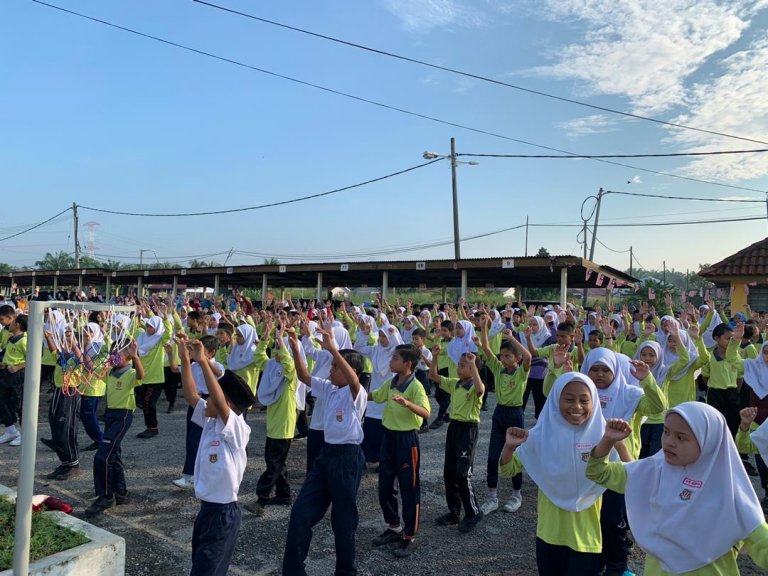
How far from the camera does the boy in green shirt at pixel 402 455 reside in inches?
173

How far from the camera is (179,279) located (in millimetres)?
26797

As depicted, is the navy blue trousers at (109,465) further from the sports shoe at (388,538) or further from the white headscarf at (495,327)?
the white headscarf at (495,327)

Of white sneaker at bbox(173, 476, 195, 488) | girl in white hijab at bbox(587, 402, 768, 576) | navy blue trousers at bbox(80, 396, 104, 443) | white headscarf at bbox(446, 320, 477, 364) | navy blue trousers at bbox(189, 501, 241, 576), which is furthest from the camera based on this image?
Answer: white headscarf at bbox(446, 320, 477, 364)

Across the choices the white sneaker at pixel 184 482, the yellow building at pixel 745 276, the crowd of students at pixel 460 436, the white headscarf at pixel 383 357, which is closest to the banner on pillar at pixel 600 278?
the yellow building at pixel 745 276

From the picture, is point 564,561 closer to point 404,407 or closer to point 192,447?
point 404,407

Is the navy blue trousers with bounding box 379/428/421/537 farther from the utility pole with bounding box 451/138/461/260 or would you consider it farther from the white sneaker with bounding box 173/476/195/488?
the utility pole with bounding box 451/138/461/260

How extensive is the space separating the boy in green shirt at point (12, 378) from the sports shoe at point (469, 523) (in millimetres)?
5853

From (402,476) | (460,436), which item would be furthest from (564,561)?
(460,436)

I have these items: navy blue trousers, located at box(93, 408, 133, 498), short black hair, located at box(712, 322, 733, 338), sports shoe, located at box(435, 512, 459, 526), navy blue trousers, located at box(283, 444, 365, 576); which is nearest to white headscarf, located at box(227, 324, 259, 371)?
navy blue trousers, located at box(93, 408, 133, 498)

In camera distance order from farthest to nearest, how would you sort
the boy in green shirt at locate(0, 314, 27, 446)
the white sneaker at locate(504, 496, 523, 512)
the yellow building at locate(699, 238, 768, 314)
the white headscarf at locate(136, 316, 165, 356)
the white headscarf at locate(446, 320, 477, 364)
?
the yellow building at locate(699, 238, 768, 314) < the white headscarf at locate(446, 320, 477, 364) < the white headscarf at locate(136, 316, 165, 356) < the boy in green shirt at locate(0, 314, 27, 446) < the white sneaker at locate(504, 496, 523, 512)

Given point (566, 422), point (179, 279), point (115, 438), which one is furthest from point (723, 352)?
point (179, 279)

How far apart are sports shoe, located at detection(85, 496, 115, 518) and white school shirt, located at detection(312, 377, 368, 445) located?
7.92 ft

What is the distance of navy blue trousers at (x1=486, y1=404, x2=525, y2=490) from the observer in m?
5.29

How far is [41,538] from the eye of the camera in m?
3.48
